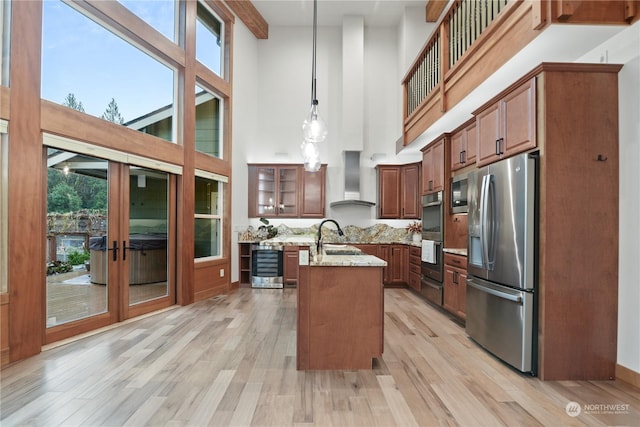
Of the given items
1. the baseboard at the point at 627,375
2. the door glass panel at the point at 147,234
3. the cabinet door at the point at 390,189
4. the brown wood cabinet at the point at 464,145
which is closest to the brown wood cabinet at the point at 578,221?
the baseboard at the point at 627,375

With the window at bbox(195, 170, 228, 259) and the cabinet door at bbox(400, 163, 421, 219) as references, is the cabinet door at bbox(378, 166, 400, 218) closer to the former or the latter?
the cabinet door at bbox(400, 163, 421, 219)

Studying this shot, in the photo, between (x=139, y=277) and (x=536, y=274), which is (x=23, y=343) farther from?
(x=536, y=274)

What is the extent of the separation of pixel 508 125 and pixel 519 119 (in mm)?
155

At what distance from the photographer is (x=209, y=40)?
582 centimetres

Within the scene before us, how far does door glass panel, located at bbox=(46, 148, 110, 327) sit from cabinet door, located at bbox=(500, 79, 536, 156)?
14.4 ft

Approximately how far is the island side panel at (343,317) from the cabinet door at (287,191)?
14.3 feet

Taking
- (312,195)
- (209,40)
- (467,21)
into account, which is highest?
(209,40)

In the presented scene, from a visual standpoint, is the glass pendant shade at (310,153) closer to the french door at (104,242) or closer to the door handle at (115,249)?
the french door at (104,242)

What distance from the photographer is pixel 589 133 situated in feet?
8.88

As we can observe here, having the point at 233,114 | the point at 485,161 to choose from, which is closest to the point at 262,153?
the point at 233,114

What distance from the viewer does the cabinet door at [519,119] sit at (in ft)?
9.20

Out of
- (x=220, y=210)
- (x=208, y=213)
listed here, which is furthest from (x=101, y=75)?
(x=220, y=210)

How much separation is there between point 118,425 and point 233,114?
5490mm

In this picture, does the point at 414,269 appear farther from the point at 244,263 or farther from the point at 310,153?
the point at 244,263
